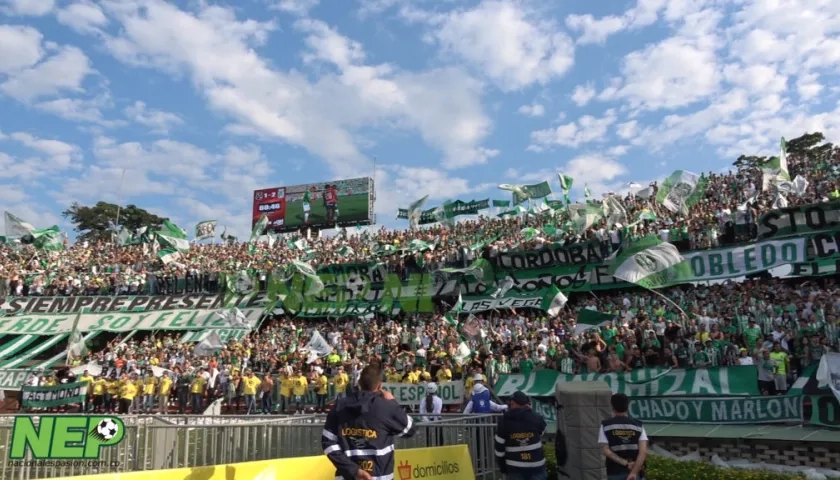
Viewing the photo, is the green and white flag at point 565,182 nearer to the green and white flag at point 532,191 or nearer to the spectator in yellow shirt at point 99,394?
the green and white flag at point 532,191

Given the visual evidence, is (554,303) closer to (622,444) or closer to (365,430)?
(622,444)

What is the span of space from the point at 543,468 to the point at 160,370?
19.2 metres

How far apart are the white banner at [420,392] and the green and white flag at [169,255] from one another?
26621 millimetres

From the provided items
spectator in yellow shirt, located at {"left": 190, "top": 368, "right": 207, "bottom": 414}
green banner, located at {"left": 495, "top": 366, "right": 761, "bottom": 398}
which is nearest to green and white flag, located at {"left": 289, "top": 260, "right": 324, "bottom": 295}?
spectator in yellow shirt, located at {"left": 190, "top": 368, "right": 207, "bottom": 414}

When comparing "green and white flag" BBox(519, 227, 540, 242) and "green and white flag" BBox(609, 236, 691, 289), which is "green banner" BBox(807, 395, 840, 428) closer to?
"green and white flag" BBox(609, 236, 691, 289)

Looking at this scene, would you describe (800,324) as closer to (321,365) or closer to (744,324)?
(744,324)

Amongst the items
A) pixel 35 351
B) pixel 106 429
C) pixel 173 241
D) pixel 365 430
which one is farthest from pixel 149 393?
pixel 173 241

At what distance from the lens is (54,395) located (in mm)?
22391

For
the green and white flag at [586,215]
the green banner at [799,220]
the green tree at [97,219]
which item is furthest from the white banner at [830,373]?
the green tree at [97,219]

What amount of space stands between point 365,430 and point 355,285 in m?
25.7

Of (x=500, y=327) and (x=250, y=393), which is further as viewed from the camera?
(x=500, y=327)

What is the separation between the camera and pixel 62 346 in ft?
114

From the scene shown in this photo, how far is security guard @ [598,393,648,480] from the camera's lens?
19.9ft

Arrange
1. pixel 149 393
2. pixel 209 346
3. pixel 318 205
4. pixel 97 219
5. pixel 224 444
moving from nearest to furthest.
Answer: pixel 224 444
pixel 149 393
pixel 209 346
pixel 318 205
pixel 97 219
